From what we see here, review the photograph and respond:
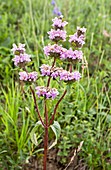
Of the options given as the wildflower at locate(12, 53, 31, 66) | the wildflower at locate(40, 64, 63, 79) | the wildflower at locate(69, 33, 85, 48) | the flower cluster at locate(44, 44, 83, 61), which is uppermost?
the wildflower at locate(69, 33, 85, 48)

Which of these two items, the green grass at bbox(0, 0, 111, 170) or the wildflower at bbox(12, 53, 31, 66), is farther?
the green grass at bbox(0, 0, 111, 170)

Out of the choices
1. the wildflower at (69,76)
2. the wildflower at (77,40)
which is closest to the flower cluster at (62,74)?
the wildflower at (69,76)

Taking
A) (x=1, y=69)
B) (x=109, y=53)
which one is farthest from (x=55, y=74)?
(x=109, y=53)

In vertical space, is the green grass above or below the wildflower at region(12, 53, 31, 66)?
below

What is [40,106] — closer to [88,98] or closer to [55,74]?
[55,74]

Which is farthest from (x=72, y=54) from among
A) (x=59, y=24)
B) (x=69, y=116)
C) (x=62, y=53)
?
(x=69, y=116)

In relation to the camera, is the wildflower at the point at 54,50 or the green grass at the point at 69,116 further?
the green grass at the point at 69,116

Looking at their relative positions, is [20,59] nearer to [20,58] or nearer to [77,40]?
[20,58]

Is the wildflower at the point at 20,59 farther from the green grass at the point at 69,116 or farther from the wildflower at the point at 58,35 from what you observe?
the wildflower at the point at 58,35

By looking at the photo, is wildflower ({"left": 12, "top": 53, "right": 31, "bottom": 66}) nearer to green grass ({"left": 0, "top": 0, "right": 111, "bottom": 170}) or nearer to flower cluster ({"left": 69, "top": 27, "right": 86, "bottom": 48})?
green grass ({"left": 0, "top": 0, "right": 111, "bottom": 170})

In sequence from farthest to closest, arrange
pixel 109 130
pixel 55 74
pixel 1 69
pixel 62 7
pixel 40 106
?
pixel 62 7 < pixel 1 69 < pixel 109 130 < pixel 40 106 < pixel 55 74

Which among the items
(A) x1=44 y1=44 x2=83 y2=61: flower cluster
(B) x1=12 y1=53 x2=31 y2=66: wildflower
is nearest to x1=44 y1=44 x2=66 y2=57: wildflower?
(A) x1=44 y1=44 x2=83 y2=61: flower cluster
